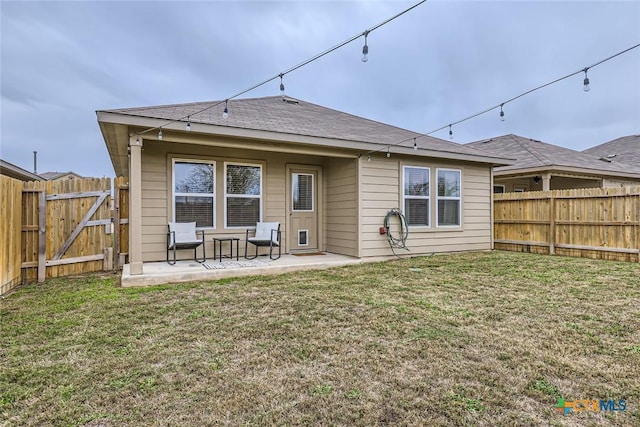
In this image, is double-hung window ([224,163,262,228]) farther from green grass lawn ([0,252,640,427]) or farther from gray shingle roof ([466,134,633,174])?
gray shingle roof ([466,134,633,174])

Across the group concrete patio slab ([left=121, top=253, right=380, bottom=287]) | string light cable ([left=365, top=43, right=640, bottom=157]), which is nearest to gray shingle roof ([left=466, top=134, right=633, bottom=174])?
string light cable ([left=365, top=43, right=640, bottom=157])

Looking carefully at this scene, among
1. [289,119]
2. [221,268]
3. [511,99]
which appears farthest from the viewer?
[289,119]

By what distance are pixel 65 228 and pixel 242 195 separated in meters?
2.88

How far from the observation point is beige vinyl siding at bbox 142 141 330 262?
605cm

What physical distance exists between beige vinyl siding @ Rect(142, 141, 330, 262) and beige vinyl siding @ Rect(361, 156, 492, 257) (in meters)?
1.72

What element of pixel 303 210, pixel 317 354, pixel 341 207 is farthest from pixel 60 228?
pixel 317 354

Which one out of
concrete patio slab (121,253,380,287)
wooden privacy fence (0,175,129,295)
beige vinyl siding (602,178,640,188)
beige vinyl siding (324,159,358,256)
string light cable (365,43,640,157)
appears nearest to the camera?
string light cable (365,43,640,157)

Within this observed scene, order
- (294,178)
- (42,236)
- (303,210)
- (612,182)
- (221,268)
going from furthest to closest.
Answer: (612,182) → (303,210) → (294,178) → (221,268) → (42,236)

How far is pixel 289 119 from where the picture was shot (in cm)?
708

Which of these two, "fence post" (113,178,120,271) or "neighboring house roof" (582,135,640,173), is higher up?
"neighboring house roof" (582,135,640,173)

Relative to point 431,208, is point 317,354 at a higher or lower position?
lower

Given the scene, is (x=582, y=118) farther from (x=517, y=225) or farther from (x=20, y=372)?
(x=20, y=372)

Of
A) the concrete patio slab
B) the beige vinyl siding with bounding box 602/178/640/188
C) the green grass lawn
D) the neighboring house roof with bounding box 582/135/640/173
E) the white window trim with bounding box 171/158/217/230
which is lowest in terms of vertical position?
the green grass lawn

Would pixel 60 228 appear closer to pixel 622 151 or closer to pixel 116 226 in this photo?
pixel 116 226
